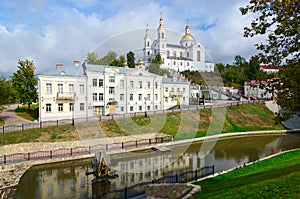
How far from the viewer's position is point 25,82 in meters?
35.2

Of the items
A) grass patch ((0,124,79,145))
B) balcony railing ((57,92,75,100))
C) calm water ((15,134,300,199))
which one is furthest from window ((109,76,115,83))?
calm water ((15,134,300,199))

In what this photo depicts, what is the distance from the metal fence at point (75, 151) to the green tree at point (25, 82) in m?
18.2

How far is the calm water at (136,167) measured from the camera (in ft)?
44.9

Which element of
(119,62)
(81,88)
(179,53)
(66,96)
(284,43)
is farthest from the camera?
(179,53)

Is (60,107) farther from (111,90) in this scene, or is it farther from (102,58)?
(102,58)

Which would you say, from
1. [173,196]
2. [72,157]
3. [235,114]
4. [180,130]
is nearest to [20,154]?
[72,157]

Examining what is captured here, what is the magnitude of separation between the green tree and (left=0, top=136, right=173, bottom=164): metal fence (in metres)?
18.2

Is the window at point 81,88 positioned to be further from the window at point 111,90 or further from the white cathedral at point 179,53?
the white cathedral at point 179,53

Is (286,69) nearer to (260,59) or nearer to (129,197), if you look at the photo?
(260,59)

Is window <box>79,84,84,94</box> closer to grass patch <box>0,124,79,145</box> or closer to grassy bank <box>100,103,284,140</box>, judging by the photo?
grassy bank <box>100,103,284,140</box>

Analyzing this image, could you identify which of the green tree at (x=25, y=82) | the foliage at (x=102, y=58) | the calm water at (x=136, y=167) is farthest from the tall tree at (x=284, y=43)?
the foliage at (x=102, y=58)

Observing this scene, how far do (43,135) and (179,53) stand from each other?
82842mm

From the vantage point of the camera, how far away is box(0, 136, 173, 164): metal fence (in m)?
18.2

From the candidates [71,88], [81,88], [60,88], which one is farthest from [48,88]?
[81,88]
